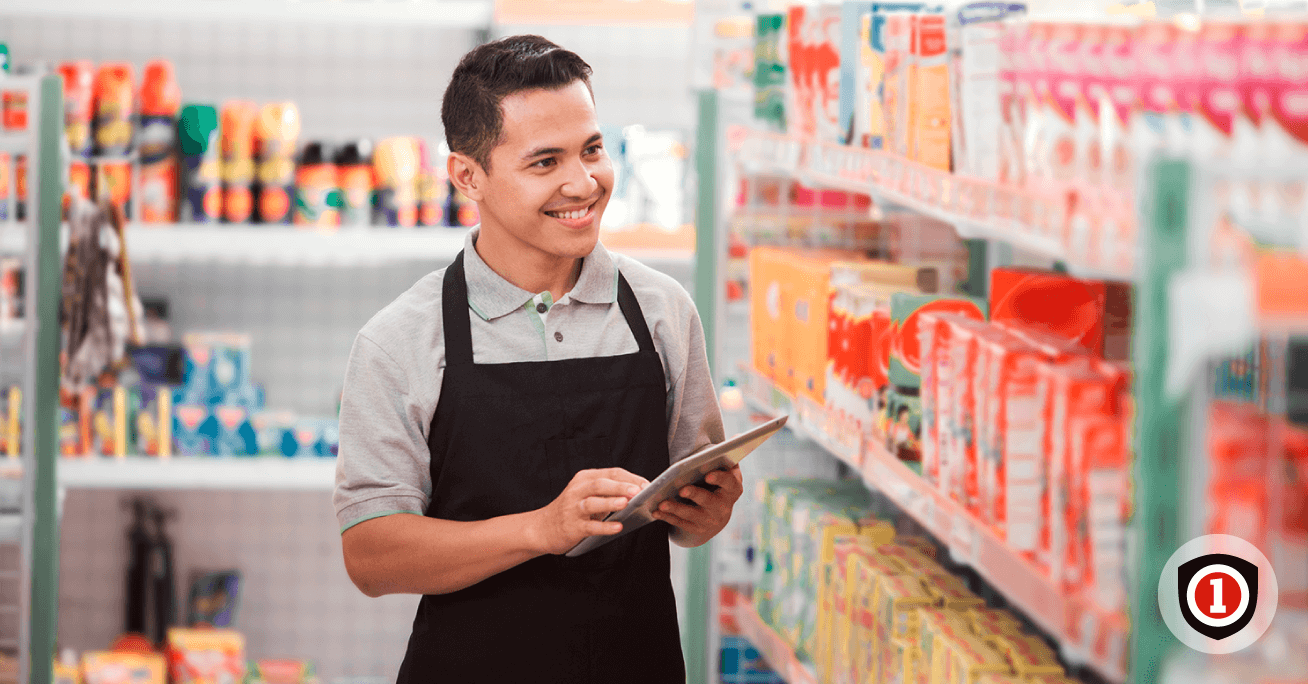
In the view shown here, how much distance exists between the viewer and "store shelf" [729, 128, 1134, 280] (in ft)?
4.08

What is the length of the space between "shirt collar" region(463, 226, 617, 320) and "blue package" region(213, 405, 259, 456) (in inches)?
76.8

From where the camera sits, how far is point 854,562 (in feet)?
7.52

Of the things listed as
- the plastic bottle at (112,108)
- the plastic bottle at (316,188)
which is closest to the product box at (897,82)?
the plastic bottle at (316,188)

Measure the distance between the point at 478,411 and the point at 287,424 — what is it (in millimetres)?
2058

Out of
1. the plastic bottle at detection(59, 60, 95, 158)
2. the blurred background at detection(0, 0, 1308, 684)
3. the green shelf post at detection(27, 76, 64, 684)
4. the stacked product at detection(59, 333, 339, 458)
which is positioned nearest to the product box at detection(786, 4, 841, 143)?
the blurred background at detection(0, 0, 1308, 684)

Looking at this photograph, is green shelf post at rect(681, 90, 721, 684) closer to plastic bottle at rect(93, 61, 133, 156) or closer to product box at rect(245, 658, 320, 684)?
product box at rect(245, 658, 320, 684)

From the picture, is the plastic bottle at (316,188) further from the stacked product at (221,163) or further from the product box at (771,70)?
the product box at (771,70)

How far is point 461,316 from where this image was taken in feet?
6.31

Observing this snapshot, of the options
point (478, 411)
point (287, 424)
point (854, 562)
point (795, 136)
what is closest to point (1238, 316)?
point (478, 411)

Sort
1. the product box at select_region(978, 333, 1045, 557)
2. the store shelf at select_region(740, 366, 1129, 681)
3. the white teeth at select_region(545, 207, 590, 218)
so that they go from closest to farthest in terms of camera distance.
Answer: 1. the store shelf at select_region(740, 366, 1129, 681)
2. the product box at select_region(978, 333, 1045, 557)
3. the white teeth at select_region(545, 207, 590, 218)

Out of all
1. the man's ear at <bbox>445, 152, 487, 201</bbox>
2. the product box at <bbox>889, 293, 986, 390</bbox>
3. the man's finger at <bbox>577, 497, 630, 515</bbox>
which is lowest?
the man's finger at <bbox>577, 497, 630, 515</bbox>

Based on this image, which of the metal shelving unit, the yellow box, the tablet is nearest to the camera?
the tablet

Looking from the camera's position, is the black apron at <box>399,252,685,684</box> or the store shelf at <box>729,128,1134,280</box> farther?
the black apron at <box>399,252,685,684</box>

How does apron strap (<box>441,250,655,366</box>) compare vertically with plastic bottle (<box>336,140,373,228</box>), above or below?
below
